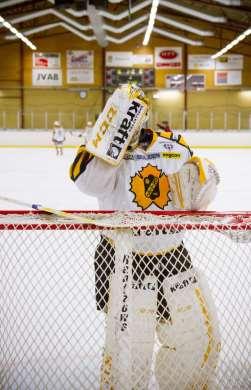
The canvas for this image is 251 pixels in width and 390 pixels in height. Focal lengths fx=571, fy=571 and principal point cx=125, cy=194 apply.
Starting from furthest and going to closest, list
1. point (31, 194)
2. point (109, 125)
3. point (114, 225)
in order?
point (31, 194)
point (109, 125)
point (114, 225)

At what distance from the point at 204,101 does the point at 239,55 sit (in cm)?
229

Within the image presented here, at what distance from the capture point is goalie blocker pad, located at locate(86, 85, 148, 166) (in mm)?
1652

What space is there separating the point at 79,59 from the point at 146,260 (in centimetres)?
2208

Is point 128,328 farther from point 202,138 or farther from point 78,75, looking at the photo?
point 78,75

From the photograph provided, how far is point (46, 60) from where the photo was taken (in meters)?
23.1

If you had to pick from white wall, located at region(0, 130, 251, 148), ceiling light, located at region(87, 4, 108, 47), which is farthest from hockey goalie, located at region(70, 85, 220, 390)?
white wall, located at region(0, 130, 251, 148)

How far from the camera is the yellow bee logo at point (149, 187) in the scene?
184 cm

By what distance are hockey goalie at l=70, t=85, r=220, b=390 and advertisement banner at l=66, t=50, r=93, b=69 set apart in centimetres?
2179

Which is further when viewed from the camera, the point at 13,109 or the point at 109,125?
the point at 13,109

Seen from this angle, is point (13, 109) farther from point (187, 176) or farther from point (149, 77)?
point (187, 176)

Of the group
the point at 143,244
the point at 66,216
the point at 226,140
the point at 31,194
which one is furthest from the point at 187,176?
the point at 226,140

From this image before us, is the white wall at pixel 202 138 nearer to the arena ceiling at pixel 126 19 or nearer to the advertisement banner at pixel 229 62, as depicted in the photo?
the arena ceiling at pixel 126 19

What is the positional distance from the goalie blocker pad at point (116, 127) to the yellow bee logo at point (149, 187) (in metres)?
0.19

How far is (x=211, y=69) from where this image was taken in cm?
2300
